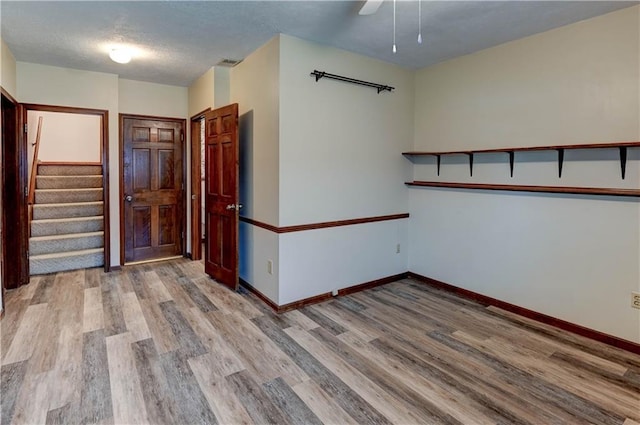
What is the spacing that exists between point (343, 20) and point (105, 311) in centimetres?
340

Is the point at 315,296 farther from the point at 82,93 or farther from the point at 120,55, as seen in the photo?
the point at 82,93

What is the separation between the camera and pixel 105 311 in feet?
11.1

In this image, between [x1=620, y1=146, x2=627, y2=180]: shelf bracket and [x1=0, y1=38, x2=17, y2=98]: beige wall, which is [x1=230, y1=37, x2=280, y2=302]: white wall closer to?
A: [x1=0, y1=38, x2=17, y2=98]: beige wall

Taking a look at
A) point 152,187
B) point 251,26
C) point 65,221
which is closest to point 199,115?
point 152,187

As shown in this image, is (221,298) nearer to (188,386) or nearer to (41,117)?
(188,386)

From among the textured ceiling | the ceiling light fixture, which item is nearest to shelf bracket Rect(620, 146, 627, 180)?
the textured ceiling

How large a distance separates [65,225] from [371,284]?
4.34 meters

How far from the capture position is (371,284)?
13.6ft

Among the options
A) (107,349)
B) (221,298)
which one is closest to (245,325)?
(221,298)

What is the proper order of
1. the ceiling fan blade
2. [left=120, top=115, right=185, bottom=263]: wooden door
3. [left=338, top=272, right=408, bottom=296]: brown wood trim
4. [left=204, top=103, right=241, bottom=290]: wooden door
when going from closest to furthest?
the ceiling fan blade
[left=204, top=103, right=241, bottom=290]: wooden door
[left=338, top=272, right=408, bottom=296]: brown wood trim
[left=120, top=115, right=185, bottom=263]: wooden door

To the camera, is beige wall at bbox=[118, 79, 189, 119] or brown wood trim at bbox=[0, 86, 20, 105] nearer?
brown wood trim at bbox=[0, 86, 20, 105]

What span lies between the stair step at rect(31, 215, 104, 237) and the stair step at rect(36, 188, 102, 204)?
393 millimetres

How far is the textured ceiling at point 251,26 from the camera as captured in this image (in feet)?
8.82

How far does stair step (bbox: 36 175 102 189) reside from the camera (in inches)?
217
